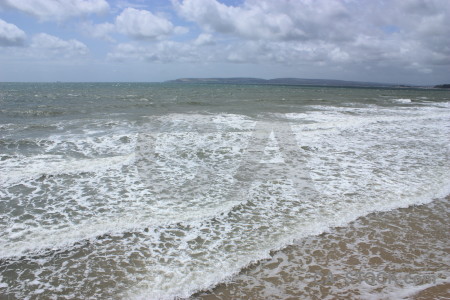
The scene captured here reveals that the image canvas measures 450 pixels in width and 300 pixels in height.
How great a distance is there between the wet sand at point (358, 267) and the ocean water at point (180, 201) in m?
0.09

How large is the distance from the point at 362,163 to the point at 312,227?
18.4 feet

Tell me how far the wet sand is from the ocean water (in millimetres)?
89

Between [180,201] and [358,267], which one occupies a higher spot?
[180,201]

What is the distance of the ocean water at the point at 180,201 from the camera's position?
4621 millimetres

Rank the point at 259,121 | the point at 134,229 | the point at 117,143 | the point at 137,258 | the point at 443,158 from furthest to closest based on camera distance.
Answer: the point at 259,121 < the point at 117,143 < the point at 443,158 < the point at 134,229 < the point at 137,258

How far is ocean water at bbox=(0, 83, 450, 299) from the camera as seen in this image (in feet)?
15.2

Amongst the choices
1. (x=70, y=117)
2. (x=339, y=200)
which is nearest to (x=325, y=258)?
(x=339, y=200)

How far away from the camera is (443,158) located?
1143 cm

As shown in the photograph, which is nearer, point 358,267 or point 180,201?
point 358,267

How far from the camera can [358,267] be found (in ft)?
15.7

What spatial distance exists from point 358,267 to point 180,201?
13.1 feet

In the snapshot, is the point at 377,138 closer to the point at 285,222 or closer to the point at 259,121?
the point at 259,121

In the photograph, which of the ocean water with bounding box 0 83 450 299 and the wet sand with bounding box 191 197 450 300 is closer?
the wet sand with bounding box 191 197 450 300

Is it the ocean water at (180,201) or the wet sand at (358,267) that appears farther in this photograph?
the ocean water at (180,201)
